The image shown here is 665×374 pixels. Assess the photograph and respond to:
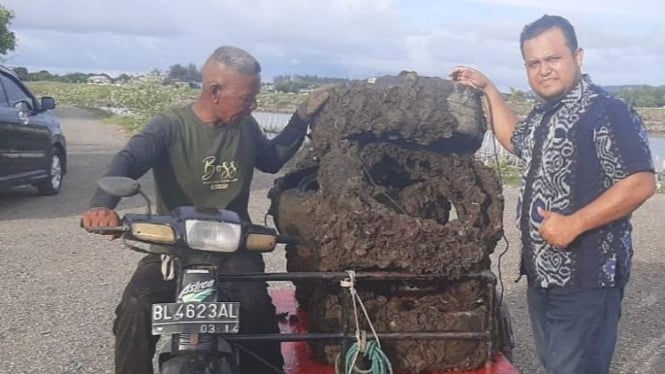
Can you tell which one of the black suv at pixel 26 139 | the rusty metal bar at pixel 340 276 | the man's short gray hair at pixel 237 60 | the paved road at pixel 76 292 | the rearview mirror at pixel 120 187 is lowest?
the paved road at pixel 76 292

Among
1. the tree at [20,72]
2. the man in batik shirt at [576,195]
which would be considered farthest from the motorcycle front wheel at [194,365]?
the tree at [20,72]

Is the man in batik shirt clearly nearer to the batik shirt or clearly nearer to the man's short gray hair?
the batik shirt

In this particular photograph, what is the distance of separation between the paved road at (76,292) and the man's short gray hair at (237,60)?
2.30 meters

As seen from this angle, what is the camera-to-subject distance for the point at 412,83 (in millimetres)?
3988

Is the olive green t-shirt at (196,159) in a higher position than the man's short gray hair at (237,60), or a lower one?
lower

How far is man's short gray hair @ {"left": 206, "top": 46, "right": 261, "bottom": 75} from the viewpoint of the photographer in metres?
3.74

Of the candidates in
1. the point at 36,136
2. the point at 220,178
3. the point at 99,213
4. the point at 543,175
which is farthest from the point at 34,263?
the point at 543,175

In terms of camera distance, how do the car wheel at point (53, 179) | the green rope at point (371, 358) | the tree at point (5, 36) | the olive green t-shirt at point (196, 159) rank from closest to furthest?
the green rope at point (371, 358) < the olive green t-shirt at point (196, 159) < the car wheel at point (53, 179) < the tree at point (5, 36)

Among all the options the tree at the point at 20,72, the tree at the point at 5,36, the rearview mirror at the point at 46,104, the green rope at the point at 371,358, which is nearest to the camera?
the green rope at the point at 371,358

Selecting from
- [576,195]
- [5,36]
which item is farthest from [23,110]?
[5,36]

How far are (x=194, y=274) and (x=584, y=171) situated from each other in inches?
53.0

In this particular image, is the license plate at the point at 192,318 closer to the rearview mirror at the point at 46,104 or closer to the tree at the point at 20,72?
the rearview mirror at the point at 46,104

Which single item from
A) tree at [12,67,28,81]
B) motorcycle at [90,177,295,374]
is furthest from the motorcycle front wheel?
tree at [12,67,28,81]

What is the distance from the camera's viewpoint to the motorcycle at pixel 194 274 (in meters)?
3.01
